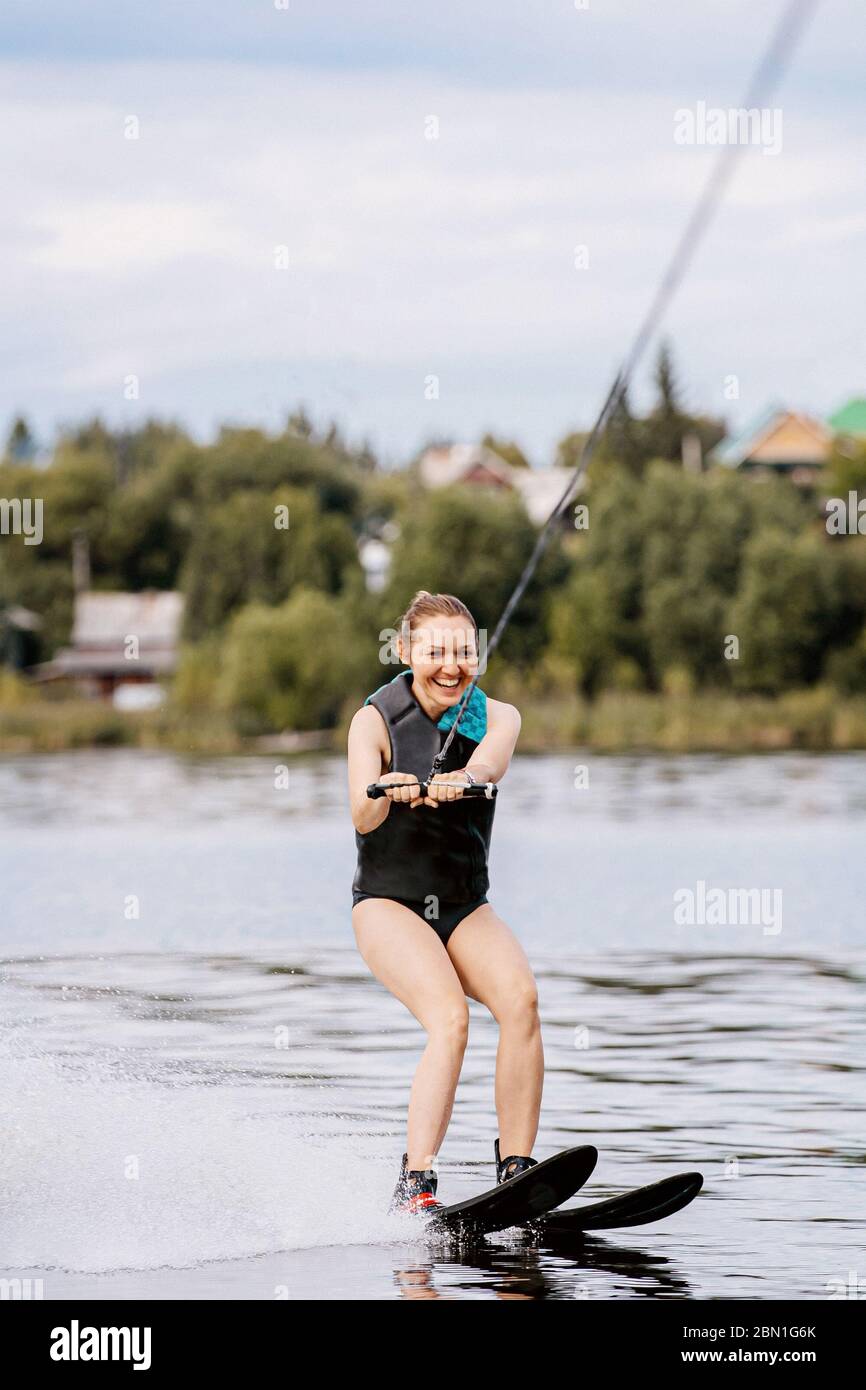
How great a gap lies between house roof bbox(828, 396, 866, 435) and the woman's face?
102520 millimetres

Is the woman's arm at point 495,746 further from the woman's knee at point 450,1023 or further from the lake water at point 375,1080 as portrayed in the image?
the lake water at point 375,1080

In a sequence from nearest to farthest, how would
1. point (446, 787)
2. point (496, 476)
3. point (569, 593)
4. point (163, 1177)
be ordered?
1. point (446, 787)
2. point (163, 1177)
3. point (569, 593)
4. point (496, 476)

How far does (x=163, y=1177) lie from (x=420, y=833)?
1.70 m

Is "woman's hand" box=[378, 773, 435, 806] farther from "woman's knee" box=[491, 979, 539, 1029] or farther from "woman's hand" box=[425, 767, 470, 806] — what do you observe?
"woman's knee" box=[491, 979, 539, 1029]

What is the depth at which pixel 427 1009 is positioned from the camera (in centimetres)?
728

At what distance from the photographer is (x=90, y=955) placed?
17.1 m

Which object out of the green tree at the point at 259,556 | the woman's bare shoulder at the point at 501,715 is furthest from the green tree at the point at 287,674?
the woman's bare shoulder at the point at 501,715

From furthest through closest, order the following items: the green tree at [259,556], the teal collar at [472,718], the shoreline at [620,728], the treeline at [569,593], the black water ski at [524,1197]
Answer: the green tree at [259,556] < the treeline at [569,593] < the shoreline at [620,728] < the teal collar at [472,718] < the black water ski at [524,1197]

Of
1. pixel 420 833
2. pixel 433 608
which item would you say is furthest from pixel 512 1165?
pixel 433 608

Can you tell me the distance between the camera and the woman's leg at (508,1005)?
289 inches

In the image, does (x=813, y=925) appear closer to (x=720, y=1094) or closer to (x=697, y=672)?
(x=720, y=1094)

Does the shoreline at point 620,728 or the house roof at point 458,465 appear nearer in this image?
the shoreline at point 620,728

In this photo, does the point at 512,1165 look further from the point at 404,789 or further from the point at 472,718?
the point at 472,718

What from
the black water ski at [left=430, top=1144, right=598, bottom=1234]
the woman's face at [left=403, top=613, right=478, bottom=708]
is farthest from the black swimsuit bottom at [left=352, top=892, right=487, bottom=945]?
the black water ski at [left=430, top=1144, right=598, bottom=1234]
